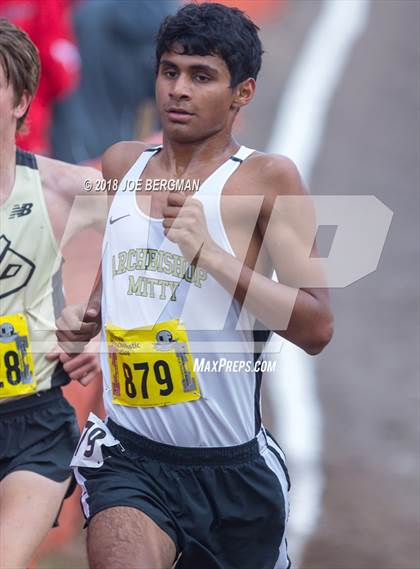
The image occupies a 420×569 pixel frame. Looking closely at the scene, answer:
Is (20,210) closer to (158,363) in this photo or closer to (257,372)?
(158,363)

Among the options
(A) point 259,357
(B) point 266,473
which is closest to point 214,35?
(A) point 259,357

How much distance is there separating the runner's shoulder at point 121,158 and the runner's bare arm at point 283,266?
0.66 metres

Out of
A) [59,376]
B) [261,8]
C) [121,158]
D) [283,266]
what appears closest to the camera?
[283,266]

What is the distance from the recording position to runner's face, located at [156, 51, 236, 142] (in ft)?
16.5

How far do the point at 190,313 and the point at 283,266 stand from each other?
37 cm

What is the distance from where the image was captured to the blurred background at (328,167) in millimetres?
8320

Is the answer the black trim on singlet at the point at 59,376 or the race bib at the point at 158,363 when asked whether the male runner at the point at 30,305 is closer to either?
the black trim on singlet at the point at 59,376

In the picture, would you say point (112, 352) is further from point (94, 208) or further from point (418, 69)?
point (418, 69)

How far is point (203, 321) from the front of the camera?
16.5 feet

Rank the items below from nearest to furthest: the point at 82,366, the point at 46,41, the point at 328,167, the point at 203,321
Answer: the point at 203,321, the point at 82,366, the point at 46,41, the point at 328,167

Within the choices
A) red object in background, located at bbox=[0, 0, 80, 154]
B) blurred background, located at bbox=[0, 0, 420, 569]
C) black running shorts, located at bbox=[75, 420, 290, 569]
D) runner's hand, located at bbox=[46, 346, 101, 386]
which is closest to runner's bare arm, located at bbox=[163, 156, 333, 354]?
black running shorts, located at bbox=[75, 420, 290, 569]

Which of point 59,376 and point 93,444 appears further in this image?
point 59,376

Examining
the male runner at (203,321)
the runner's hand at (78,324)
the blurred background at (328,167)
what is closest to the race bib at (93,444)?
the male runner at (203,321)

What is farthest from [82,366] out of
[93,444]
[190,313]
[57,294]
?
[190,313]
